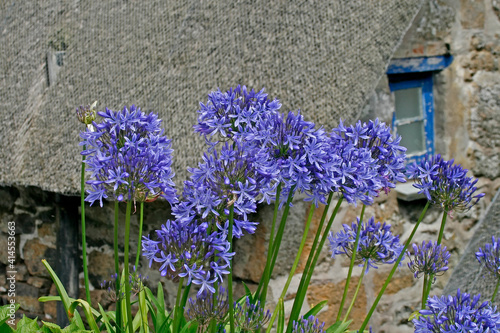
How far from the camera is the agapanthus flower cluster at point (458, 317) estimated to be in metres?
1.16

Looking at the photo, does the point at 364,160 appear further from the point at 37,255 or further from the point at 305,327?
the point at 37,255

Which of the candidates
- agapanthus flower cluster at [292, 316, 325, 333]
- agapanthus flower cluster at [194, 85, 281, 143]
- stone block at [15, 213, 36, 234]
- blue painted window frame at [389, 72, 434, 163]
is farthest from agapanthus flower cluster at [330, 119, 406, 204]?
stone block at [15, 213, 36, 234]

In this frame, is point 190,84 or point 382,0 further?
point 382,0

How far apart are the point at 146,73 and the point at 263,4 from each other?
0.67 metres

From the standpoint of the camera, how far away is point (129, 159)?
3.68 feet

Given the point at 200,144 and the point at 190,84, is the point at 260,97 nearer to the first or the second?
the point at 200,144

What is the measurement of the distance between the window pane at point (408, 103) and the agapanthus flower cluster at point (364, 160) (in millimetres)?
2344

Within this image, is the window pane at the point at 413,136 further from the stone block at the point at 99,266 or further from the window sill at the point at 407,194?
the stone block at the point at 99,266

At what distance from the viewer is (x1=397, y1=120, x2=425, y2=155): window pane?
11.7 feet

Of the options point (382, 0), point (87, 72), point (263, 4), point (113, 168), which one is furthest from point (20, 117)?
point (113, 168)

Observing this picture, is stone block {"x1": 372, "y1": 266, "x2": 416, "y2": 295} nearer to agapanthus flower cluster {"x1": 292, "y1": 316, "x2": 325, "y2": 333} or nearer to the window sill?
the window sill

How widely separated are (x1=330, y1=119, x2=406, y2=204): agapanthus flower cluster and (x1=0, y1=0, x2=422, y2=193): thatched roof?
129 centimetres

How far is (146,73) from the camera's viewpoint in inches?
117

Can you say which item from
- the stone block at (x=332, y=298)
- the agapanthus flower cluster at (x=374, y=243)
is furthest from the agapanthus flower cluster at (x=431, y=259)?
the stone block at (x=332, y=298)
